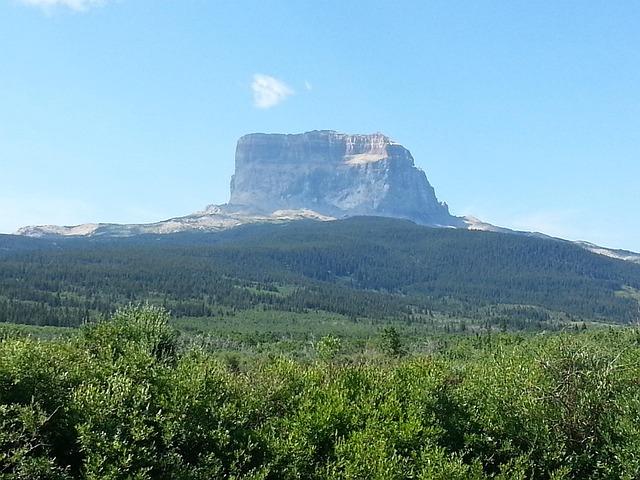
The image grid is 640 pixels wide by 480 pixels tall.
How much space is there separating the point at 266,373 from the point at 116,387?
12.7 m

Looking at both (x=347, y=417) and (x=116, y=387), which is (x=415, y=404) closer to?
(x=347, y=417)

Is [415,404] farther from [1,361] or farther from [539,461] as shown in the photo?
[1,361]

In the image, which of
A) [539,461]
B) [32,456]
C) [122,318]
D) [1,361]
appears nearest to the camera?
[32,456]

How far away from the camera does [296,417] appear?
111 feet

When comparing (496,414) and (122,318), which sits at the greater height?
(122,318)

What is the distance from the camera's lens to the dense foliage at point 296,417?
27.7m

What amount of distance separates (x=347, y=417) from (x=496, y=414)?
920 cm

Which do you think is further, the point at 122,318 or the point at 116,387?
the point at 122,318

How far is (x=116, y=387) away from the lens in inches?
1148

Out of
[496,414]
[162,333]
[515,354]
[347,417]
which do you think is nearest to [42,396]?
[162,333]

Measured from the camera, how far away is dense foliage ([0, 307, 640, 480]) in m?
27.7

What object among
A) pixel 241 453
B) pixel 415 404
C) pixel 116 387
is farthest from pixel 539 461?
pixel 116 387

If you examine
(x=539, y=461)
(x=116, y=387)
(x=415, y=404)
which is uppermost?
(x=116, y=387)

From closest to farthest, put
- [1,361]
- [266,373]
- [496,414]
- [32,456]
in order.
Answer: [32,456], [1,361], [496,414], [266,373]
